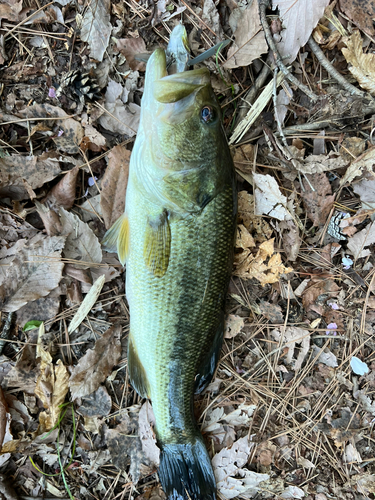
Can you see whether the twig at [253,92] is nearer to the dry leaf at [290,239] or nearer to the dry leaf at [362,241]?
the dry leaf at [290,239]

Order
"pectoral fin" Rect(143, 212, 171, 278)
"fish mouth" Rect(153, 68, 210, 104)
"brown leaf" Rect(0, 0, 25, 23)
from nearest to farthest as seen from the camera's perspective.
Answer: "fish mouth" Rect(153, 68, 210, 104)
"pectoral fin" Rect(143, 212, 171, 278)
"brown leaf" Rect(0, 0, 25, 23)

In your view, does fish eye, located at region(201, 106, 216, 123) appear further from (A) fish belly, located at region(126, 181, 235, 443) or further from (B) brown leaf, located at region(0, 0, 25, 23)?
(B) brown leaf, located at region(0, 0, 25, 23)

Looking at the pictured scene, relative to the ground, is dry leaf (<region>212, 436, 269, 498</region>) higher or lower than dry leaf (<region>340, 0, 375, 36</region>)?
lower

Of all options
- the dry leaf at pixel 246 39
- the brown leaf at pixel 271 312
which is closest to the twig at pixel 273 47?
the dry leaf at pixel 246 39

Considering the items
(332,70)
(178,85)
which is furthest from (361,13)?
(178,85)

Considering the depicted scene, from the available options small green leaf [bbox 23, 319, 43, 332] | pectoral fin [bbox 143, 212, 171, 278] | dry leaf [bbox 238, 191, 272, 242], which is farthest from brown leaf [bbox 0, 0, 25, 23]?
small green leaf [bbox 23, 319, 43, 332]

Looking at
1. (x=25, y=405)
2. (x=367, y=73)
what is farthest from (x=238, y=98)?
(x=25, y=405)

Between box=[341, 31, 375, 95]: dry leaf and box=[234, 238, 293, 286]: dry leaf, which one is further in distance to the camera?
box=[234, 238, 293, 286]: dry leaf
